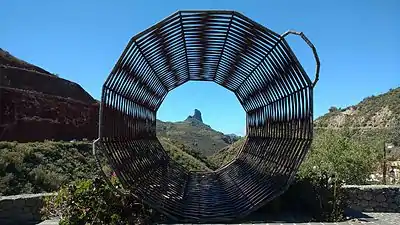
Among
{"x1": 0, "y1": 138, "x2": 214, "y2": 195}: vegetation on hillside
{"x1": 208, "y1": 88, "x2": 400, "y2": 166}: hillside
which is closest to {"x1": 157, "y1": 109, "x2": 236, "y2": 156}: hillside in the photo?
{"x1": 208, "y1": 88, "x2": 400, "y2": 166}: hillside

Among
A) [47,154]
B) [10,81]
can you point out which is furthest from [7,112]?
[47,154]

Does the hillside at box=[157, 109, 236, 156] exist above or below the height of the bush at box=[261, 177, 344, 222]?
above

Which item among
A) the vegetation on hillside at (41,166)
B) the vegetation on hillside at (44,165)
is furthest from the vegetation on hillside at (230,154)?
the vegetation on hillside at (41,166)

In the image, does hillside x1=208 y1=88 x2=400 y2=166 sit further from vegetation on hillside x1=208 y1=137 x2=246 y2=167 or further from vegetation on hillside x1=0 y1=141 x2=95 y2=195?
vegetation on hillside x1=0 y1=141 x2=95 y2=195

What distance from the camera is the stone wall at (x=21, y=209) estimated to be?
945cm

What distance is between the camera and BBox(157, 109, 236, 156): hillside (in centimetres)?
4322

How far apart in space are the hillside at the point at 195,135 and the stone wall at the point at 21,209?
29.9 metres

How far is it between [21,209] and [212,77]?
209 inches

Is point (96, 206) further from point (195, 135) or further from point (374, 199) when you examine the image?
point (195, 135)

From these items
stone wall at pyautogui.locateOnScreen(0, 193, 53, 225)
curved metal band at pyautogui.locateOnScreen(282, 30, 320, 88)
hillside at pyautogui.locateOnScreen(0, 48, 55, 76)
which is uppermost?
hillside at pyautogui.locateOnScreen(0, 48, 55, 76)

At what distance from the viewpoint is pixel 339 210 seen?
7.82m

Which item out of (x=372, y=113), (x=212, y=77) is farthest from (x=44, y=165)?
(x=372, y=113)

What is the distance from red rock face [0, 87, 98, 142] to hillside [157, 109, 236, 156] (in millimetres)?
7747

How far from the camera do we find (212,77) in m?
11.1
